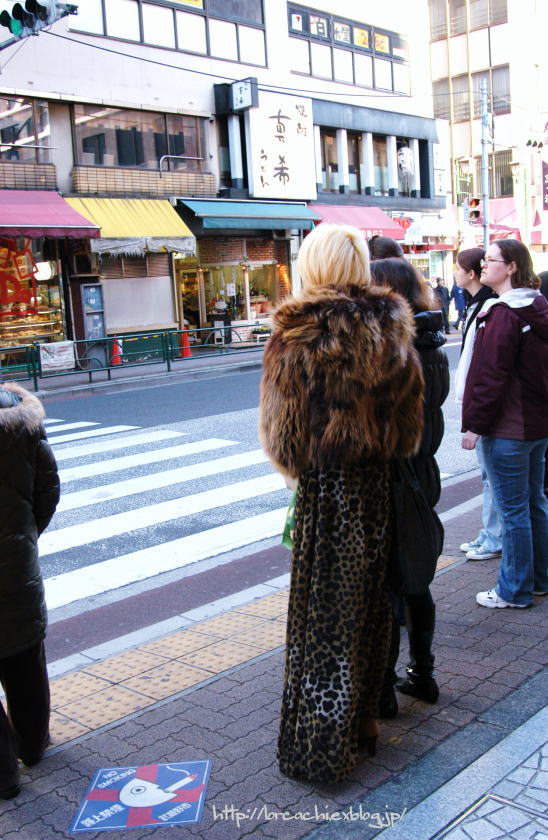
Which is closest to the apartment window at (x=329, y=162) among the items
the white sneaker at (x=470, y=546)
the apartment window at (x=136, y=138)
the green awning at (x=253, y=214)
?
the green awning at (x=253, y=214)

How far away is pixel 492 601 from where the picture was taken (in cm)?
459

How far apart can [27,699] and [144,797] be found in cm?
64

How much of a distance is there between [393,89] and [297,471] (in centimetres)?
3247

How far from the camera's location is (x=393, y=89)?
106 feet

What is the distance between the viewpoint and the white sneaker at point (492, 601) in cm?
455

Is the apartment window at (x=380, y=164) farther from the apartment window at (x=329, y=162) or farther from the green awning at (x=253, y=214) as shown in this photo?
the green awning at (x=253, y=214)

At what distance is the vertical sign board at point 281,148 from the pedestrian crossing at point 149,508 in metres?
16.8

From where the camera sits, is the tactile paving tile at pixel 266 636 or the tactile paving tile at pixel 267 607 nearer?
the tactile paving tile at pixel 266 636

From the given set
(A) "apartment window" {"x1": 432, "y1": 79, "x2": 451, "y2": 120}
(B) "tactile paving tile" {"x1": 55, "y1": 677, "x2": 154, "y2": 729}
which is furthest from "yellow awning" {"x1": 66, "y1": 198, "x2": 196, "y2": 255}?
(A) "apartment window" {"x1": 432, "y1": 79, "x2": 451, "y2": 120}

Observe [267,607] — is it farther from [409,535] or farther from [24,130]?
[24,130]

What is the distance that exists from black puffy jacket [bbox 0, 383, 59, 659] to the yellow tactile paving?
137 cm

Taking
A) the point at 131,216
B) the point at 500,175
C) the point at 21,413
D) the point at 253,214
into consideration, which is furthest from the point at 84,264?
the point at 500,175

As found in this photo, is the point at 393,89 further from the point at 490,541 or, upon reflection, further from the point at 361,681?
the point at 361,681

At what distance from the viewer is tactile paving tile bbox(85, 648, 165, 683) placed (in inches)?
162
